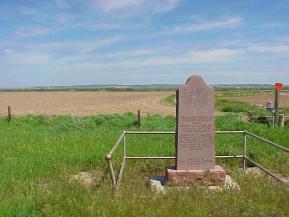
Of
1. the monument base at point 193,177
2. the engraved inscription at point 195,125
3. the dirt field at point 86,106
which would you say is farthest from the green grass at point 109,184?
the dirt field at point 86,106

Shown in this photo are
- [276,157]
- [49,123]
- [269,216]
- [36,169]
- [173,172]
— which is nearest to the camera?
[269,216]

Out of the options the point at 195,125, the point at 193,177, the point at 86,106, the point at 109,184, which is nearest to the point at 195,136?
the point at 195,125

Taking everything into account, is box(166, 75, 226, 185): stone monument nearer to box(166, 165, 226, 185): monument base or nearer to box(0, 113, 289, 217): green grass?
box(166, 165, 226, 185): monument base

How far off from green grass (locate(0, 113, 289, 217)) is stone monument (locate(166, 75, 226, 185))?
592 mm

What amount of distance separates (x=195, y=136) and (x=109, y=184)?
1747mm

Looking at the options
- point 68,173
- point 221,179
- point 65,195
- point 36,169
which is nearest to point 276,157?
point 221,179

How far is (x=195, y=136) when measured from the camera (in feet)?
22.5

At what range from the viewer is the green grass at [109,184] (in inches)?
174

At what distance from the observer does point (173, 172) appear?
22.1ft

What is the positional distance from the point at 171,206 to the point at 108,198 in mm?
875

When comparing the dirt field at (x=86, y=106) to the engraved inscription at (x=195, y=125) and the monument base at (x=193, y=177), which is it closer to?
the engraved inscription at (x=195, y=125)

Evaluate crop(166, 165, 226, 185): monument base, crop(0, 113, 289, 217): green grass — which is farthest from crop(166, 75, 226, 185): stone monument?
crop(0, 113, 289, 217): green grass

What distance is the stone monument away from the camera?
22.1 ft

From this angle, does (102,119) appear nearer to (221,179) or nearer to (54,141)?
(54,141)
